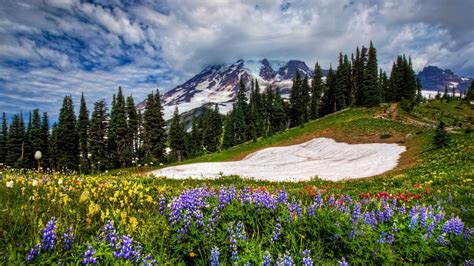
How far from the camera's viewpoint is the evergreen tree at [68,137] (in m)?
69.8

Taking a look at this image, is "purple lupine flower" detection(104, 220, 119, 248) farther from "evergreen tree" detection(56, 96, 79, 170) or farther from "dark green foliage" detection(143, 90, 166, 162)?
"evergreen tree" detection(56, 96, 79, 170)

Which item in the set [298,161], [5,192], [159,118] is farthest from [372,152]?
[159,118]

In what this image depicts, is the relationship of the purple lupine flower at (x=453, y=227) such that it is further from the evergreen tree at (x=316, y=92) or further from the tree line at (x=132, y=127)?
the evergreen tree at (x=316, y=92)

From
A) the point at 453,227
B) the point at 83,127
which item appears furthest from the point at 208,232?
the point at 83,127

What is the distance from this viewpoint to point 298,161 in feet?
129

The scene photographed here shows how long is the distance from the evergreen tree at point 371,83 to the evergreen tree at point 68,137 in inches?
2828

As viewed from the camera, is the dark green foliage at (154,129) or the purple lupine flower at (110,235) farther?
the dark green foliage at (154,129)

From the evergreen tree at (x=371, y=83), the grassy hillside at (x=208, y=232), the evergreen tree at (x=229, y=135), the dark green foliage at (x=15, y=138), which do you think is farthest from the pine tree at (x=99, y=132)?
the grassy hillside at (x=208, y=232)

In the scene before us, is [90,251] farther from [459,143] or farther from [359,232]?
[459,143]

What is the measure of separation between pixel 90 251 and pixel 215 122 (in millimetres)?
97904

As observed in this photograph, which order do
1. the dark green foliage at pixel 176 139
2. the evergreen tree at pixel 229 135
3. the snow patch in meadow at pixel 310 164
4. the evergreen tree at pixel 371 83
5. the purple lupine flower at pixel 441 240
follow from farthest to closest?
the evergreen tree at pixel 229 135
the dark green foliage at pixel 176 139
the evergreen tree at pixel 371 83
the snow patch in meadow at pixel 310 164
the purple lupine flower at pixel 441 240

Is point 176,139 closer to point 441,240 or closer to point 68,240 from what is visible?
point 441,240

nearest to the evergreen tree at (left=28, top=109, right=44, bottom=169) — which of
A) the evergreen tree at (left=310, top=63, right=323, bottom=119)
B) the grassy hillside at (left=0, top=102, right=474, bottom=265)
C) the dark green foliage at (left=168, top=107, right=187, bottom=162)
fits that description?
the dark green foliage at (left=168, top=107, right=187, bottom=162)

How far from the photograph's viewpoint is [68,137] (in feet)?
229
